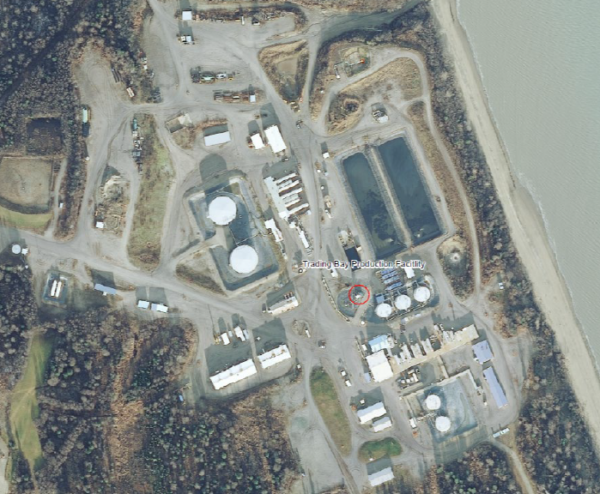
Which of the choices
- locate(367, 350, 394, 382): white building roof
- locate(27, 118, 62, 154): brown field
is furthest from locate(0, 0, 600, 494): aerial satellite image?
locate(367, 350, 394, 382): white building roof

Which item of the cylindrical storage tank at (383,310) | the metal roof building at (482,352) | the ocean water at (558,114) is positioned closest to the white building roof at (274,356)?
the cylindrical storage tank at (383,310)

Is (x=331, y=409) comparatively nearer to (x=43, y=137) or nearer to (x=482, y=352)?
(x=482, y=352)

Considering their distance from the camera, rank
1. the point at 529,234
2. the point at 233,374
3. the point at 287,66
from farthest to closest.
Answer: the point at 287,66 → the point at 529,234 → the point at 233,374

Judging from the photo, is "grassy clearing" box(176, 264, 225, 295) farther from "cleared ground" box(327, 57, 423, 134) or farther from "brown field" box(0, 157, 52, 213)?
"cleared ground" box(327, 57, 423, 134)

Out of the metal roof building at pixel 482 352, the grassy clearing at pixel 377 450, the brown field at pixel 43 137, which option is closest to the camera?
the grassy clearing at pixel 377 450

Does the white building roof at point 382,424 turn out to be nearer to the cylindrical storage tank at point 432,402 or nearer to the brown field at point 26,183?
the cylindrical storage tank at point 432,402

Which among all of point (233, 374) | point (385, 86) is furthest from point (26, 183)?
point (385, 86)
